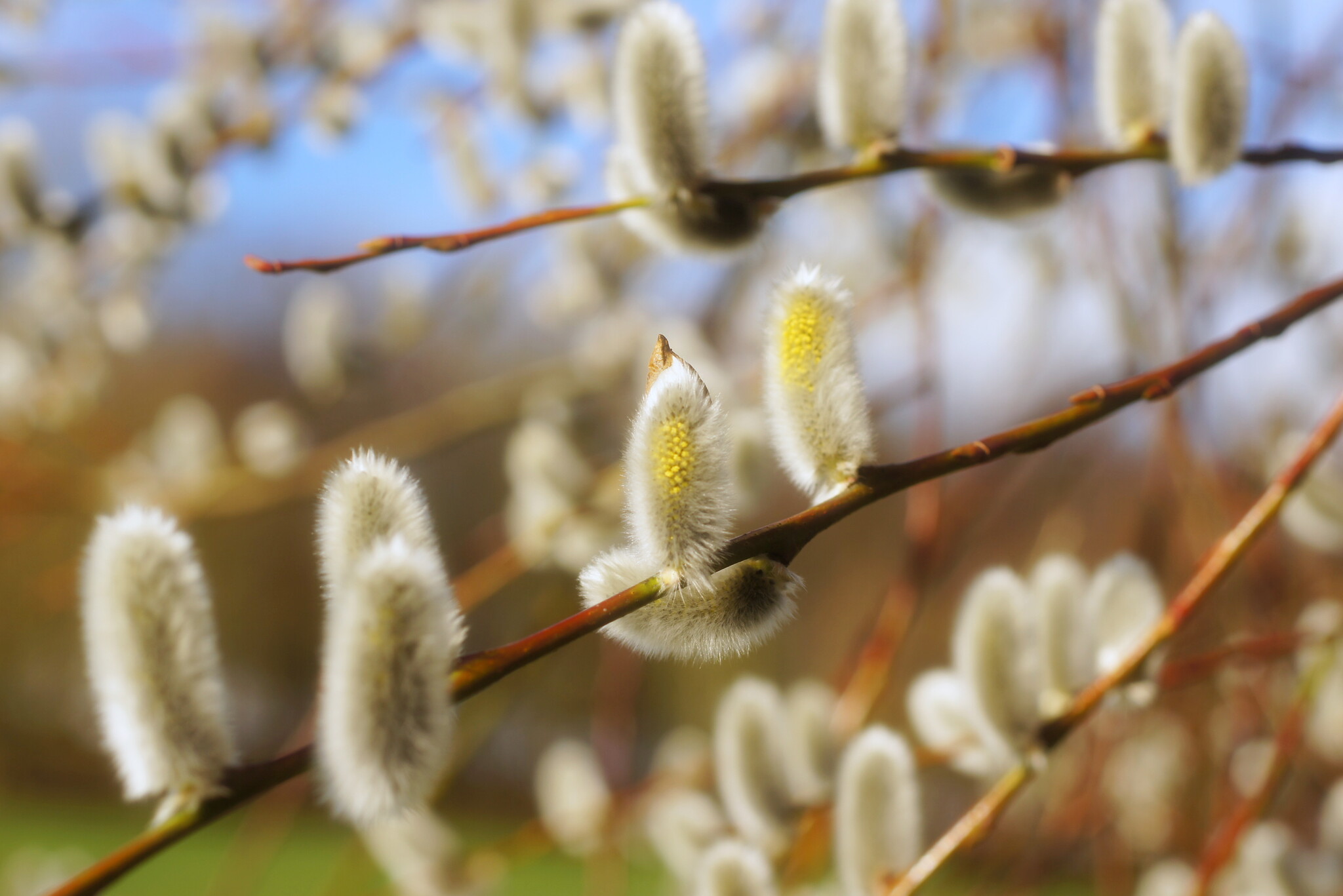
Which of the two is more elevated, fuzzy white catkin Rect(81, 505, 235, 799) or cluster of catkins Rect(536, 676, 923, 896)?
fuzzy white catkin Rect(81, 505, 235, 799)

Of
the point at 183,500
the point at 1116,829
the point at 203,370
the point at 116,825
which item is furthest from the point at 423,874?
the point at 203,370

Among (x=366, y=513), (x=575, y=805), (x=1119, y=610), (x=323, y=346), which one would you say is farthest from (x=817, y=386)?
(x=323, y=346)

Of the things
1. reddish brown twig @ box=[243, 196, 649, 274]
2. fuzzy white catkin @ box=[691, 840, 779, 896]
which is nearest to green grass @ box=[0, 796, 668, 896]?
fuzzy white catkin @ box=[691, 840, 779, 896]

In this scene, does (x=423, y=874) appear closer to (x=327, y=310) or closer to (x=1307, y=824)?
(x=327, y=310)

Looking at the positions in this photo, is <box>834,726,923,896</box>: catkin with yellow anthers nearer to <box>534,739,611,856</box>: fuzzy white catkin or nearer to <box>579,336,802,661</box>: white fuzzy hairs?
<box>579,336,802,661</box>: white fuzzy hairs

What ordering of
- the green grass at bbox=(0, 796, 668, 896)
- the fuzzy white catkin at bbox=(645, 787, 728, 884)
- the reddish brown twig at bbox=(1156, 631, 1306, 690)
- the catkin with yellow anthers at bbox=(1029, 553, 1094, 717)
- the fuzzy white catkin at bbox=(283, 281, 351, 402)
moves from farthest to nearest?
the green grass at bbox=(0, 796, 668, 896)
the fuzzy white catkin at bbox=(283, 281, 351, 402)
the fuzzy white catkin at bbox=(645, 787, 728, 884)
the reddish brown twig at bbox=(1156, 631, 1306, 690)
the catkin with yellow anthers at bbox=(1029, 553, 1094, 717)

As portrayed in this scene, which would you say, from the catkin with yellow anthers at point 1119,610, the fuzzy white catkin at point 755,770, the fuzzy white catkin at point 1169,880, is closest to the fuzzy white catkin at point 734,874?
the fuzzy white catkin at point 755,770

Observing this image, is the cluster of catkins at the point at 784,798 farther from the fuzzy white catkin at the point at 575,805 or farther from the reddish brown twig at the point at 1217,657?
the reddish brown twig at the point at 1217,657
